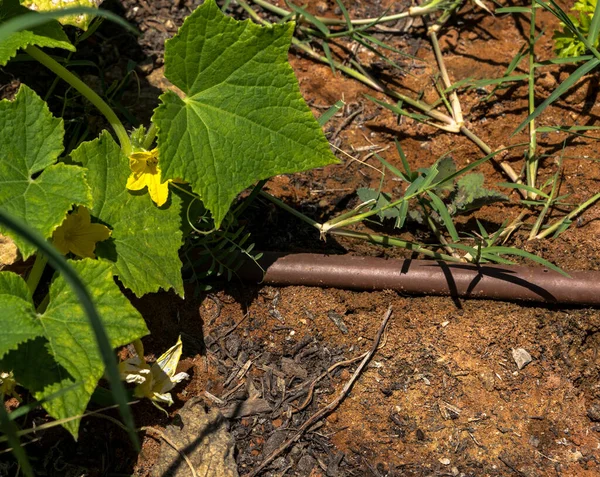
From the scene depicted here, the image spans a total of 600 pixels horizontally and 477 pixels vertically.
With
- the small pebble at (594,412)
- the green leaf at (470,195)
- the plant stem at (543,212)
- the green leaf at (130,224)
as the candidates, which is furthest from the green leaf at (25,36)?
the small pebble at (594,412)

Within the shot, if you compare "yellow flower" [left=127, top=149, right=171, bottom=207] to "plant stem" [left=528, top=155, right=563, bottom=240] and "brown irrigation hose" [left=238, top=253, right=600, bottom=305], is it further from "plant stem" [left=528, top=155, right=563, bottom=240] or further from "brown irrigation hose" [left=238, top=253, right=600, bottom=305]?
"plant stem" [left=528, top=155, right=563, bottom=240]

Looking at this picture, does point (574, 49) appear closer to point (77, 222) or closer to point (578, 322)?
point (578, 322)

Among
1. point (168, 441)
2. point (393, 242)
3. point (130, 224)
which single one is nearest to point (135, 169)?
point (130, 224)

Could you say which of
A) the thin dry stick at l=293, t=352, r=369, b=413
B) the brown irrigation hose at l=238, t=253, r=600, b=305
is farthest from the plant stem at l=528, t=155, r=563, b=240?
the thin dry stick at l=293, t=352, r=369, b=413

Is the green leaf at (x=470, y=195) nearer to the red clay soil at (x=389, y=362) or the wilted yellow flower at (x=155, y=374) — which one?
the red clay soil at (x=389, y=362)

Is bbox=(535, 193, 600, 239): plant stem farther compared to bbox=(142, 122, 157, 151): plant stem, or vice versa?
bbox=(535, 193, 600, 239): plant stem

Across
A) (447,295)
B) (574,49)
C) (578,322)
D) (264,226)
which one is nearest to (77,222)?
(264,226)
